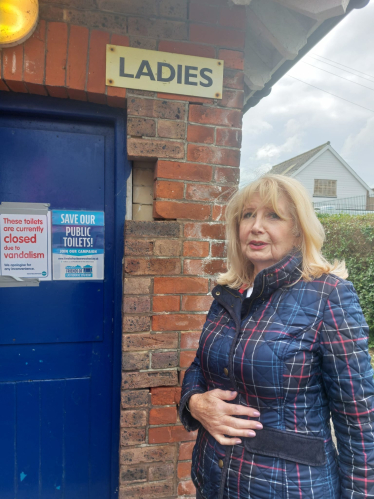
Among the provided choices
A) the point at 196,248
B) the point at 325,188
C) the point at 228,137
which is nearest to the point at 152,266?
the point at 196,248

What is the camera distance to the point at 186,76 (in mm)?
1725

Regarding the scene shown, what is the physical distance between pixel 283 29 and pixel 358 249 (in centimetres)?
612

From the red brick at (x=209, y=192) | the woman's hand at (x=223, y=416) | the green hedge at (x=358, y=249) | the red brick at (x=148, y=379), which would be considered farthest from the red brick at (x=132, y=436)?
the green hedge at (x=358, y=249)

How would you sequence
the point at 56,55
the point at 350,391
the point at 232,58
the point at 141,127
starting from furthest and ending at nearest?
the point at 232,58 → the point at 141,127 → the point at 56,55 → the point at 350,391

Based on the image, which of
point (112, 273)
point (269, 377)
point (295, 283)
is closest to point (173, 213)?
point (112, 273)

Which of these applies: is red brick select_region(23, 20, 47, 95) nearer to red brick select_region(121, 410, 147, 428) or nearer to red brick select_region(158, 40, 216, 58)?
red brick select_region(158, 40, 216, 58)

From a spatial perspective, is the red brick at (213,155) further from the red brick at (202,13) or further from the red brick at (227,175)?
the red brick at (202,13)

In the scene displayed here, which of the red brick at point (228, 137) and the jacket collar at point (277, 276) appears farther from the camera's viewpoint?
the red brick at point (228, 137)

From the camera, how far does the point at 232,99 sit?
180cm

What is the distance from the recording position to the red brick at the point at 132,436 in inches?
67.1

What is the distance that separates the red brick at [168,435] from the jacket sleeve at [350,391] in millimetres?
912

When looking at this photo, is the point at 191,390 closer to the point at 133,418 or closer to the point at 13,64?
the point at 133,418

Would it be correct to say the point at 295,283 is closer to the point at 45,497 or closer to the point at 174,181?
the point at 174,181

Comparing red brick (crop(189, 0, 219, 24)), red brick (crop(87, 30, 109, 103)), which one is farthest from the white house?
red brick (crop(87, 30, 109, 103))
